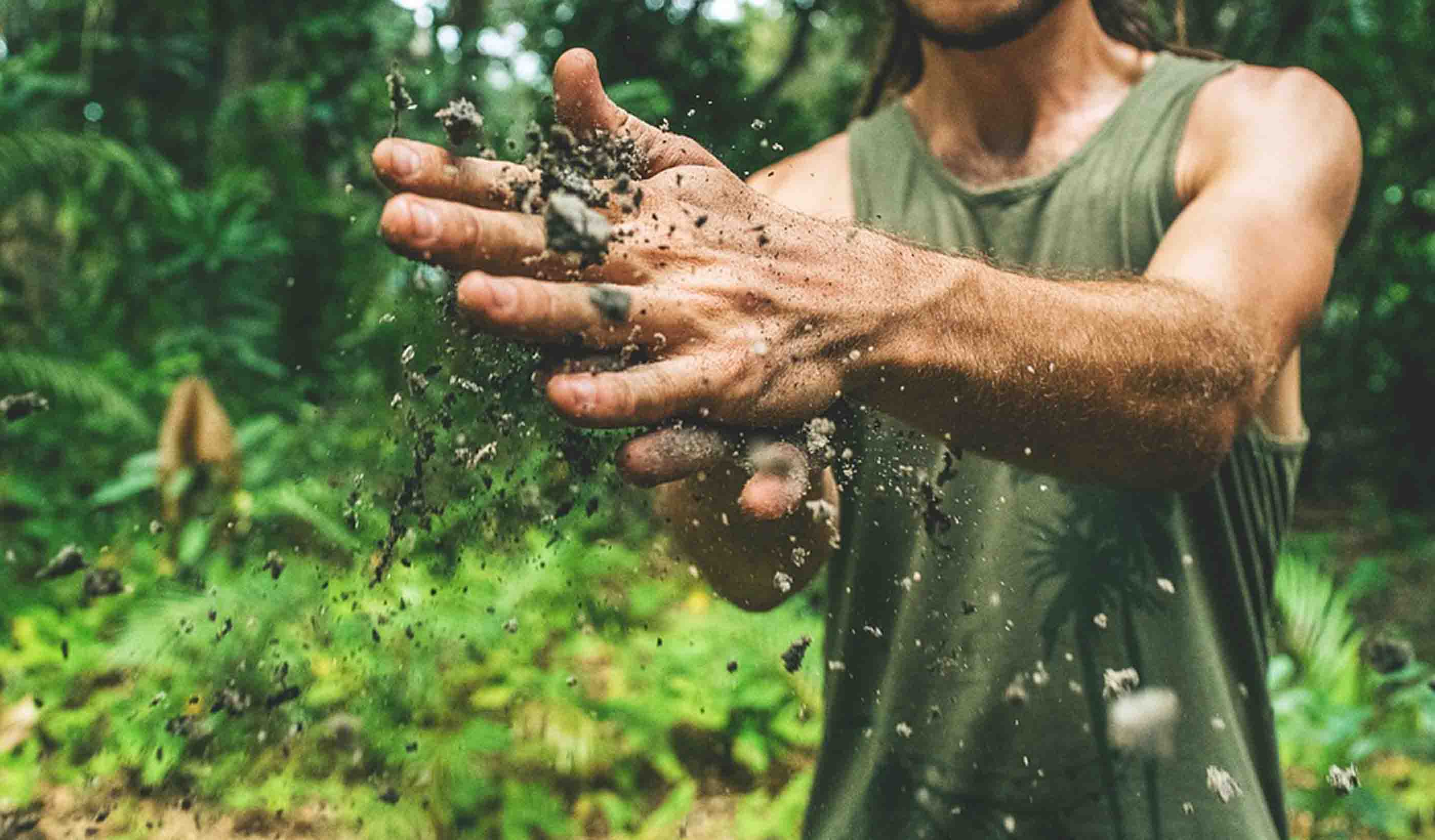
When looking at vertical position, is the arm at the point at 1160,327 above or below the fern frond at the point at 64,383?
above

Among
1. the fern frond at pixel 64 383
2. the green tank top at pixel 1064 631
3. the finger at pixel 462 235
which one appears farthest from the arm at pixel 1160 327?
the fern frond at pixel 64 383

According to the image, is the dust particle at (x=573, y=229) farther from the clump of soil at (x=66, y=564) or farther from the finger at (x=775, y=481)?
the clump of soil at (x=66, y=564)

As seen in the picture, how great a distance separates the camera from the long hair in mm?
1806

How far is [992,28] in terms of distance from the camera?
5.13 ft

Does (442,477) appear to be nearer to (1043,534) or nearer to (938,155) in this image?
(1043,534)

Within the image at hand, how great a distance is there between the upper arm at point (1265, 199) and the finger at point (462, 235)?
76 centimetres

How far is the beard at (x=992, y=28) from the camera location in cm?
156

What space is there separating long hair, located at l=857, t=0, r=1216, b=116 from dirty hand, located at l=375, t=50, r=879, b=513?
45.2 inches

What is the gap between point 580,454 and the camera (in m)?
1.01

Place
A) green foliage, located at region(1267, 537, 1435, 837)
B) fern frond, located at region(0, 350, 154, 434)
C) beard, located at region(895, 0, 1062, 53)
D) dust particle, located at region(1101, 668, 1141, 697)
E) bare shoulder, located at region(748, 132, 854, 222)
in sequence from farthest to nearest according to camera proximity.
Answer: fern frond, located at region(0, 350, 154, 434) < green foliage, located at region(1267, 537, 1435, 837) < bare shoulder, located at region(748, 132, 854, 222) < beard, located at region(895, 0, 1062, 53) < dust particle, located at region(1101, 668, 1141, 697)

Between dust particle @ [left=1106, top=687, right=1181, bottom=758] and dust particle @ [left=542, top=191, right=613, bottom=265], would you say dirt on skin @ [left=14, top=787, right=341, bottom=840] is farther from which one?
dust particle @ [left=542, top=191, right=613, bottom=265]

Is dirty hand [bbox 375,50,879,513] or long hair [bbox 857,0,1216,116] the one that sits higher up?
dirty hand [bbox 375,50,879,513]

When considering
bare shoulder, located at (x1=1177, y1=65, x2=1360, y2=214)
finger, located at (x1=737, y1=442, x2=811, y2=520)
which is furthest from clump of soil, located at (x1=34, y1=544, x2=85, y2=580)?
bare shoulder, located at (x1=1177, y1=65, x2=1360, y2=214)

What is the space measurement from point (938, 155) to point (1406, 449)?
6.68m
